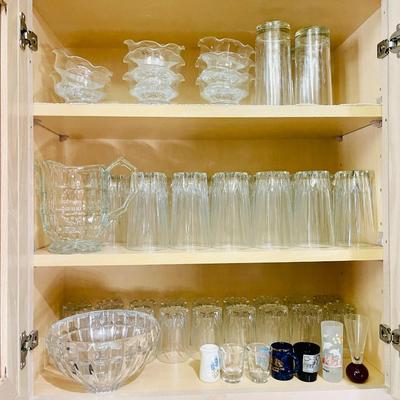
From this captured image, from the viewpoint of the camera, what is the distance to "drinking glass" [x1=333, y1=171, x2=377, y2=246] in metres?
1.22

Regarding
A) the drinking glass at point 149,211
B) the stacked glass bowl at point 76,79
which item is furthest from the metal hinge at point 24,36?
the drinking glass at point 149,211

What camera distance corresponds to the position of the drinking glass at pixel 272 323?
1.32 meters

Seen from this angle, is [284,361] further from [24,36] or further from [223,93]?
[24,36]

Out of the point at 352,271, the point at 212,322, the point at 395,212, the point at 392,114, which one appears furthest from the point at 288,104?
the point at 212,322

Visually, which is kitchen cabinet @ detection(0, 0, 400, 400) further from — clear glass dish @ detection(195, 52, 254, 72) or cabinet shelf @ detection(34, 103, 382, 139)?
clear glass dish @ detection(195, 52, 254, 72)

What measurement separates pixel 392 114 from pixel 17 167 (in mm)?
961

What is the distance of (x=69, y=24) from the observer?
4.31 feet

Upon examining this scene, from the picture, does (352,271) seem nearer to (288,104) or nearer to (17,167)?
(288,104)

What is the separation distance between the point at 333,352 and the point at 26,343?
2.66 ft

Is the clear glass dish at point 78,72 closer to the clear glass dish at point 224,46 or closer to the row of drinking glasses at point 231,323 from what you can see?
the clear glass dish at point 224,46

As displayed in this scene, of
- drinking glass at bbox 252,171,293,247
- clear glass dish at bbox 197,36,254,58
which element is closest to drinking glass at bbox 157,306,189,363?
drinking glass at bbox 252,171,293,247

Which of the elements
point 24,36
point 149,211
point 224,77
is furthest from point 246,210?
point 24,36

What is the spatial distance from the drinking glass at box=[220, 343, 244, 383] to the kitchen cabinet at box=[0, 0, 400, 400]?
0.12ft

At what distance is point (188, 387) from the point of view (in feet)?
3.73
